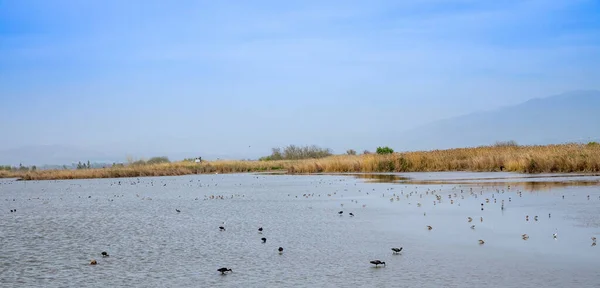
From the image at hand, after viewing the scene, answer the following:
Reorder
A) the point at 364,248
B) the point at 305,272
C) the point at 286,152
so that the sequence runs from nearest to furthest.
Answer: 1. the point at 305,272
2. the point at 364,248
3. the point at 286,152

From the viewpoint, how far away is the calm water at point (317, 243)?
10.4 metres

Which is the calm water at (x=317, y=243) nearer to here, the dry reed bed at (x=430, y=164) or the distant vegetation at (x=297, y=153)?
the dry reed bed at (x=430, y=164)

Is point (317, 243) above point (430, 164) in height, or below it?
below

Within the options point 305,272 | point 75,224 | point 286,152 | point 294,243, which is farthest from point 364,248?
point 286,152

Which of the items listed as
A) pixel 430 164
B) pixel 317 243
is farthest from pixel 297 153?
pixel 317 243

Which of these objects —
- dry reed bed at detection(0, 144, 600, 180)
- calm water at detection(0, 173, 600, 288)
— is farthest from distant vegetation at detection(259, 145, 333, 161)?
calm water at detection(0, 173, 600, 288)

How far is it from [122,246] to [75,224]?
559 centimetres

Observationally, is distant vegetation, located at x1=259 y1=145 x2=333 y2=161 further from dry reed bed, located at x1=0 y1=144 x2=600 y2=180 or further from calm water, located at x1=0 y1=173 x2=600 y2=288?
calm water, located at x1=0 y1=173 x2=600 y2=288

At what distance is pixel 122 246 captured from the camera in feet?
48.2

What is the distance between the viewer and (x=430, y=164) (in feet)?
164

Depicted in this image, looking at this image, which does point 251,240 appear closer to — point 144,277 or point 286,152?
point 144,277

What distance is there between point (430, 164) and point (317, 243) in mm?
37085

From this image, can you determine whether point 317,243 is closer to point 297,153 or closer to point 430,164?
point 430,164

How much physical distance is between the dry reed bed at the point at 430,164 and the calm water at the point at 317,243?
1438 cm
